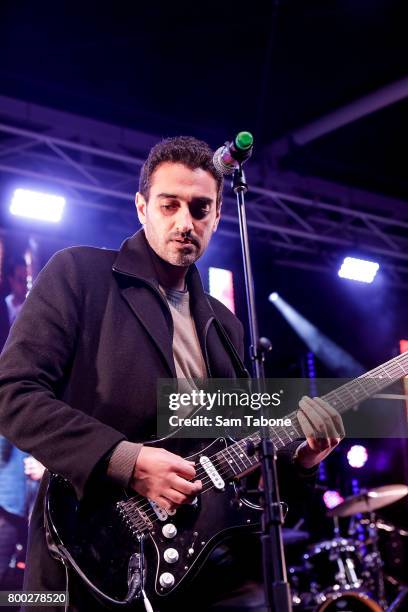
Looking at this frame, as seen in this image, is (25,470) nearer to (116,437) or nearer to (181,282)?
(181,282)

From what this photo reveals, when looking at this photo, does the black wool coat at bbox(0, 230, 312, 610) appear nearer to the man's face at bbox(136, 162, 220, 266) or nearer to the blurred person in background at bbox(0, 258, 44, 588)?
the man's face at bbox(136, 162, 220, 266)

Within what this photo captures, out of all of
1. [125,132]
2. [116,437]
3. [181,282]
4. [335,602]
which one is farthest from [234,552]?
[125,132]

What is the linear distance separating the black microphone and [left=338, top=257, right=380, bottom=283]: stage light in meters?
6.87

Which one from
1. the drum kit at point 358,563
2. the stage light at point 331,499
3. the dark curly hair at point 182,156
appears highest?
the dark curly hair at point 182,156

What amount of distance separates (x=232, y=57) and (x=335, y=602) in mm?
5387

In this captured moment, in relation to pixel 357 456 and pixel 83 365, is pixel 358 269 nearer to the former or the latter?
pixel 357 456

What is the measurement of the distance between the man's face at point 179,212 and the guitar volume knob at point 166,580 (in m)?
1.12

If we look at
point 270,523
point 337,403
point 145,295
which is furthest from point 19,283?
point 270,523

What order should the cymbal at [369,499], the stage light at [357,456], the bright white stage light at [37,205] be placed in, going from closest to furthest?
the cymbal at [369,499] → the bright white stage light at [37,205] → the stage light at [357,456]

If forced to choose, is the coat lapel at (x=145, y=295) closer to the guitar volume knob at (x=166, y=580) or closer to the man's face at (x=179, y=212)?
the man's face at (x=179, y=212)

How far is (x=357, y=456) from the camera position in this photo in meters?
7.99

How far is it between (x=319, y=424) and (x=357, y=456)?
6.24 m

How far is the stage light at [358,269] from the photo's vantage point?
348 inches

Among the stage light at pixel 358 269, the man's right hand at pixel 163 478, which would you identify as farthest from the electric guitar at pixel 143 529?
the stage light at pixel 358 269
